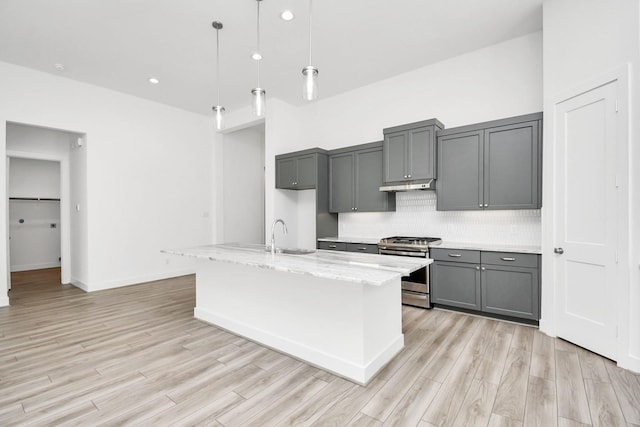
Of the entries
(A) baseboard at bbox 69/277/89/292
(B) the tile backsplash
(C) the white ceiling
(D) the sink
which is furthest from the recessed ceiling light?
(A) baseboard at bbox 69/277/89/292

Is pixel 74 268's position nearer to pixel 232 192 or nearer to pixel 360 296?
pixel 232 192

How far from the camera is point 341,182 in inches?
195

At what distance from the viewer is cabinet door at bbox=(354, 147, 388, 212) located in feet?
14.7

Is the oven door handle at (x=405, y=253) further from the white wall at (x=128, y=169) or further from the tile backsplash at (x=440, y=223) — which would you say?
the white wall at (x=128, y=169)

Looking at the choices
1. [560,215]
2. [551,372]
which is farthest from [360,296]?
[560,215]

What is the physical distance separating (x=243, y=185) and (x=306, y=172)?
96.1 inches

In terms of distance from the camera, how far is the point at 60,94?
461 centimetres

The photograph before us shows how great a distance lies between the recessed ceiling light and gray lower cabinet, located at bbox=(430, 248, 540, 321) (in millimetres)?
3065

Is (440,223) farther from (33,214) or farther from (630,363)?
Result: (33,214)

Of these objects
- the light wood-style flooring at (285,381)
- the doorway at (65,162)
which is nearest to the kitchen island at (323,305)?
the light wood-style flooring at (285,381)

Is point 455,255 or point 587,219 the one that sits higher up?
point 587,219

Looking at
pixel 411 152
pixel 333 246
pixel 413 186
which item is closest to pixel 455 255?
pixel 413 186

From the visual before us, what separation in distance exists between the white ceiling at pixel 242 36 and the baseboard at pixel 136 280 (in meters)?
3.19

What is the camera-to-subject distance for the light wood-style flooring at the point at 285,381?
186 cm
